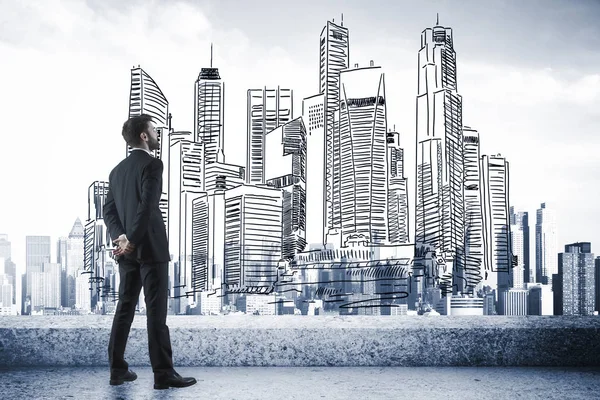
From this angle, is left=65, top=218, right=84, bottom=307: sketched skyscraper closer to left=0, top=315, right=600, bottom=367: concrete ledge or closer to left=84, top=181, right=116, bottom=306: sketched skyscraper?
left=84, top=181, right=116, bottom=306: sketched skyscraper

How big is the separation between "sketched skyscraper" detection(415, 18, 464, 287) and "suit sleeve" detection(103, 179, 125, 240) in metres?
3.18

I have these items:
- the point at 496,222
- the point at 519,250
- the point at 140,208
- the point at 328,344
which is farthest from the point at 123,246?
the point at 519,250

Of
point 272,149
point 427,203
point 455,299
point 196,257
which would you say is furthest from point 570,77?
point 196,257

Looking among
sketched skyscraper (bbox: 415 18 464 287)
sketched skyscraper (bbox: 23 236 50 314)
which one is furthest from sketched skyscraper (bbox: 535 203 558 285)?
sketched skyscraper (bbox: 23 236 50 314)

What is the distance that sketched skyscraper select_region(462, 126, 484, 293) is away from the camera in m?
5.20

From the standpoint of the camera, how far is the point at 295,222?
17.2 feet

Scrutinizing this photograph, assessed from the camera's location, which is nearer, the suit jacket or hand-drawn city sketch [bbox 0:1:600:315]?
the suit jacket

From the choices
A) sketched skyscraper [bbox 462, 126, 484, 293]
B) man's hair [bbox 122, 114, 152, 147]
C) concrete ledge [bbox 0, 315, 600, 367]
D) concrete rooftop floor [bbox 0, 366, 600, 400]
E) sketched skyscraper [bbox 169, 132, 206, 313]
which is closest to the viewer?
concrete rooftop floor [bbox 0, 366, 600, 400]

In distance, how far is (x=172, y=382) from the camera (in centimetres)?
258

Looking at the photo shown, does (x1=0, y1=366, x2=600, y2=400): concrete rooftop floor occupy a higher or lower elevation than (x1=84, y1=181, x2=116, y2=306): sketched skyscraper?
lower

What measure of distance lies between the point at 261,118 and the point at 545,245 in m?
2.85

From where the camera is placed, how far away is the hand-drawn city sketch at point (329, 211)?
5.06 meters

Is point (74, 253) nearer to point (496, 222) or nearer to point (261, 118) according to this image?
point (261, 118)

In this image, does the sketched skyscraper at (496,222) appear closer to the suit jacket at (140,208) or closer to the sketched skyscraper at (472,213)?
the sketched skyscraper at (472,213)
